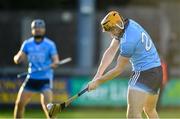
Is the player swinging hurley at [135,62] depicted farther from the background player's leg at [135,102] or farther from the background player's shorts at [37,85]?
the background player's shorts at [37,85]

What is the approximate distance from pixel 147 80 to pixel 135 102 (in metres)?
0.42

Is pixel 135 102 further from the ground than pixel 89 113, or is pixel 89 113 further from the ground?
pixel 135 102

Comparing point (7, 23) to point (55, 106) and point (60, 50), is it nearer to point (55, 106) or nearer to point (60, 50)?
point (60, 50)

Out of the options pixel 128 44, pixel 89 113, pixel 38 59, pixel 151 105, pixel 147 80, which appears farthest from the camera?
pixel 89 113

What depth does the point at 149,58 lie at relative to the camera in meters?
12.6

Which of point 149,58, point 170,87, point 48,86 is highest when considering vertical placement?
point 149,58

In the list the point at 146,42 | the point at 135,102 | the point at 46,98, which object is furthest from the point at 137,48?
the point at 46,98

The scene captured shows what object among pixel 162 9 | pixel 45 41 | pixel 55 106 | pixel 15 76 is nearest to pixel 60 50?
pixel 162 9

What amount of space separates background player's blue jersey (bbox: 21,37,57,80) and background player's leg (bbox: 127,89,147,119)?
4.16 metres

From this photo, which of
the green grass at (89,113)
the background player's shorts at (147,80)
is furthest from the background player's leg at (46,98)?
the green grass at (89,113)

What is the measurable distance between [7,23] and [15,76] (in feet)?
20.6

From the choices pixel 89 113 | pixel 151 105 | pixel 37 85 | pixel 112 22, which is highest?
pixel 112 22

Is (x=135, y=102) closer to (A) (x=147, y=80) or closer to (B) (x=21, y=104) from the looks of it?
(A) (x=147, y=80)

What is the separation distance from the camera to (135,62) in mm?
12617
